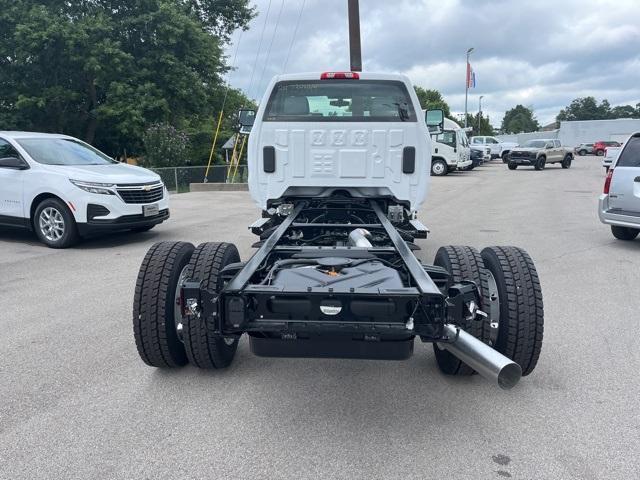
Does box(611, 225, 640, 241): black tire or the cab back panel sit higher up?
the cab back panel

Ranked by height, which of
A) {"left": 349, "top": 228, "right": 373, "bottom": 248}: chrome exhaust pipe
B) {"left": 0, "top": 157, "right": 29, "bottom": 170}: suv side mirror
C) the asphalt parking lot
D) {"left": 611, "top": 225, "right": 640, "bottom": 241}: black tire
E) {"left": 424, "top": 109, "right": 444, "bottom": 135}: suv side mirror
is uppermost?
{"left": 424, "top": 109, "right": 444, "bottom": 135}: suv side mirror

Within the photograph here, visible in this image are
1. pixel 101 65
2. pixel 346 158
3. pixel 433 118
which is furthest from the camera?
pixel 101 65

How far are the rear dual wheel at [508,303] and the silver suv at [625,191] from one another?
573 cm

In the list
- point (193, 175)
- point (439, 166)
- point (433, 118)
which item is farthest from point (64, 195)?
point (439, 166)

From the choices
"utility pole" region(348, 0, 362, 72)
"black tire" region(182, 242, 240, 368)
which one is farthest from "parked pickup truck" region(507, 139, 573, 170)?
"black tire" region(182, 242, 240, 368)

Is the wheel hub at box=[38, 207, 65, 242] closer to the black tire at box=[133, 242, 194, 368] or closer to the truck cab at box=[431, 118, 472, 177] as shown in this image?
the black tire at box=[133, 242, 194, 368]

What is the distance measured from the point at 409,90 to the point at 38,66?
2042 cm

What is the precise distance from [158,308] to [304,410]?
3.66 ft

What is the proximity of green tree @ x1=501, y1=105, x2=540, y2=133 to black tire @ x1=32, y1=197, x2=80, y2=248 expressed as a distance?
13303 centimetres

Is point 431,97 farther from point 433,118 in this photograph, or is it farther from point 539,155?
point 433,118

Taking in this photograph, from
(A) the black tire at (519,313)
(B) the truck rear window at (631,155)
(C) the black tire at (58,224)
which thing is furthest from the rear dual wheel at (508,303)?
(C) the black tire at (58,224)

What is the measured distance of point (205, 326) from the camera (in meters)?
3.45

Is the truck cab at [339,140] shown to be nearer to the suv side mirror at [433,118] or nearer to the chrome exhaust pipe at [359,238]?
the suv side mirror at [433,118]

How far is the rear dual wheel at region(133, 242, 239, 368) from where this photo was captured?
11.5 ft
